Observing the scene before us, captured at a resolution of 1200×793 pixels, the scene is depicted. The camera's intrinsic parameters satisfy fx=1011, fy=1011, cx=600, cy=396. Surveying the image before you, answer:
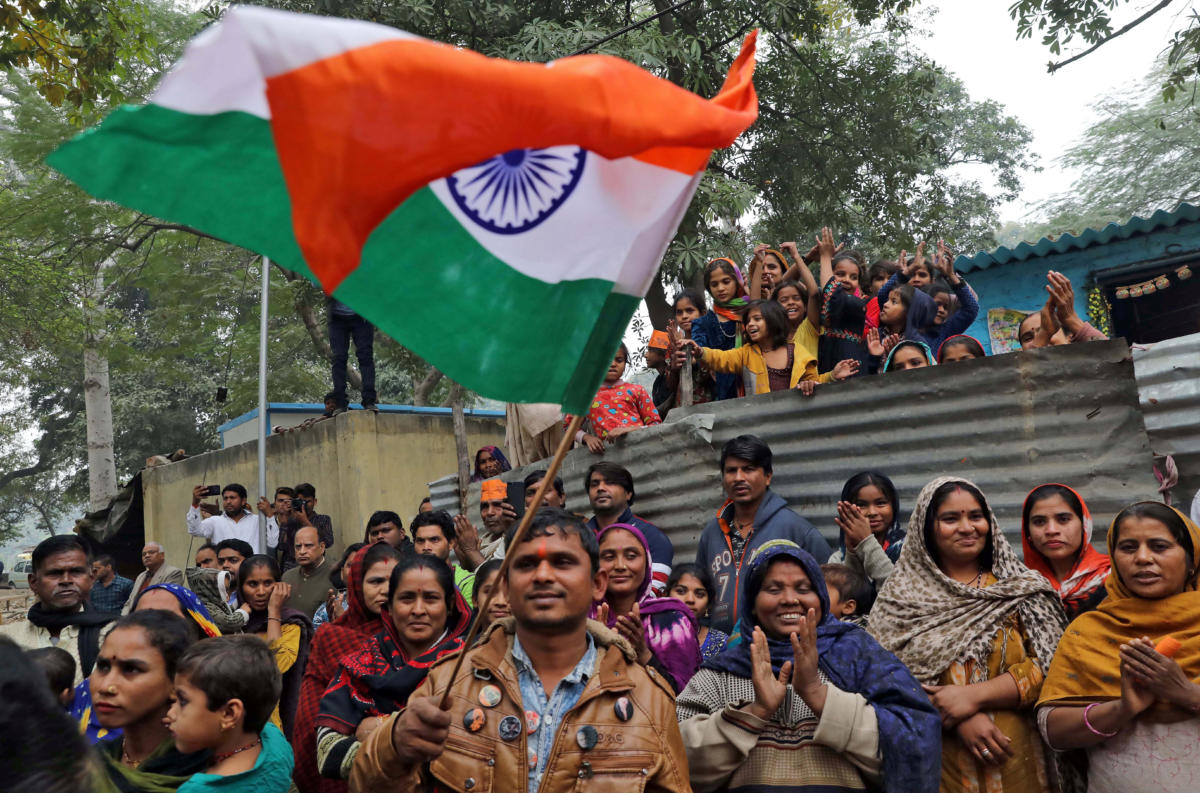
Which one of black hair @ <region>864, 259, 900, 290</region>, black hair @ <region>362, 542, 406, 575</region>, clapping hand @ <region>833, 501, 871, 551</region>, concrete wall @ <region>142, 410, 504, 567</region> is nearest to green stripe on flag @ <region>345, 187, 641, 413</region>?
black hair @ <region>362, 542, 406, 575</region>

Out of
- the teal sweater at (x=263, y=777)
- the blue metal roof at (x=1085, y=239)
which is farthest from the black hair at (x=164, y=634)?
the blue metal roof at (x=1085, y=239)

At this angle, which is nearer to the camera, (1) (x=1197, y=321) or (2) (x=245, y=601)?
(2) (x=245, y=601)

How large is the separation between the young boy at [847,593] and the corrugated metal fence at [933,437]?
40.6 inches

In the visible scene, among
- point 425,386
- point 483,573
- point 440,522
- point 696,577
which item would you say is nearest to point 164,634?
point 483,573

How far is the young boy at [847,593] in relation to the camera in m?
4.07

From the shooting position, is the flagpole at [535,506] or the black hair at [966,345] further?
the black hair at [966,345]

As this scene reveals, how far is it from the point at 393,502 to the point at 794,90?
22.8 ft

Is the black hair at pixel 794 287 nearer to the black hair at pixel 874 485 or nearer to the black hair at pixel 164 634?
the black hair at pixel 874 485

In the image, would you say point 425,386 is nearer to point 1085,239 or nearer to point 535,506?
point 1085,239

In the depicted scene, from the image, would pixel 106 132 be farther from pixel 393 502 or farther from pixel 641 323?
pixel 641 323

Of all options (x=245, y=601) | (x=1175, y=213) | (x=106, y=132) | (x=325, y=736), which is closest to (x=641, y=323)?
(x=1175, y=213)

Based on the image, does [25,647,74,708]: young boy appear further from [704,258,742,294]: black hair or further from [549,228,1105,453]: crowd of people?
[704,258,742,294]: black hair

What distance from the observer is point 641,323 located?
1360cm

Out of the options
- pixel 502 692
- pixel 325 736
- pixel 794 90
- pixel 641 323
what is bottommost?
pixel 325 736
